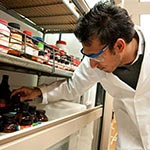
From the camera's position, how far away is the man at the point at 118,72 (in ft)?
3.16

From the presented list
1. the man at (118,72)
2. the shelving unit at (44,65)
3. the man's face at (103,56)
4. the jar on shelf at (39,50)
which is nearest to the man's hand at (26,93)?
the man at (118,72)

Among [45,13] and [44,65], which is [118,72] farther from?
[45,13]

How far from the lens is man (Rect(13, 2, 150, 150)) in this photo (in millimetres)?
964

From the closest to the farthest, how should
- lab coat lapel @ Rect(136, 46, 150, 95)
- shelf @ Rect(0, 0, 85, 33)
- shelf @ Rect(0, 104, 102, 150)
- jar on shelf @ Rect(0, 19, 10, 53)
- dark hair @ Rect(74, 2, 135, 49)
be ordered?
shelf @ Rect(0, 104, 102, 150) → jar on shelf @ Rect(0, 19, 10, 53) → dark hair @ Rect(74, 2, 135, 49) → lab coat lapel @ Rect(136, 46, 150, 95) → shelf @ Rect(0, 0, 85, 33)

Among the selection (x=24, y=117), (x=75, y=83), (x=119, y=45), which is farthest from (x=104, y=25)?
(x=24, y=117)

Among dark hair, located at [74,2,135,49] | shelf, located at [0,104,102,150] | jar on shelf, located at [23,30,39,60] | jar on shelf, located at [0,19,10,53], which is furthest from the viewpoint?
dark hair, located at [74,2,135,49]

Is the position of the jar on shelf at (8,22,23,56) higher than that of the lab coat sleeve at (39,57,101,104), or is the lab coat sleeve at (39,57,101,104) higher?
the jar on shelf at (8,22,23,56)

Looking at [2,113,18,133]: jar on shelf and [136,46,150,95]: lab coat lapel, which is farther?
[136,46,150,95]: lab coat lapel

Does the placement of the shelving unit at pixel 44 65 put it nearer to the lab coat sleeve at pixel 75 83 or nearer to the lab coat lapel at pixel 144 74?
the lab coat sleeve at pixel 75 83

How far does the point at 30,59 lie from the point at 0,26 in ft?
0.63

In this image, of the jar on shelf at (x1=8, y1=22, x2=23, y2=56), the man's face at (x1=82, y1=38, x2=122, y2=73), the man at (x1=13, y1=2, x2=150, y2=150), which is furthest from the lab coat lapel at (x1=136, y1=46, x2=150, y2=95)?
the jar on shelf at (x1=8, y1=22, x2=23, y2=56)

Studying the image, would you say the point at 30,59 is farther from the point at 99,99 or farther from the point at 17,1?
the point at 99,99

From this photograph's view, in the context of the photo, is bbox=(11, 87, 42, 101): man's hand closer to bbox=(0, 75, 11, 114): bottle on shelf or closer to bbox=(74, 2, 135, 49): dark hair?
bbox=(0, 75, 11, 114): bottle on shelf

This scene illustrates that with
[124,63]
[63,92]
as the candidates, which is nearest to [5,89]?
[63,92]
